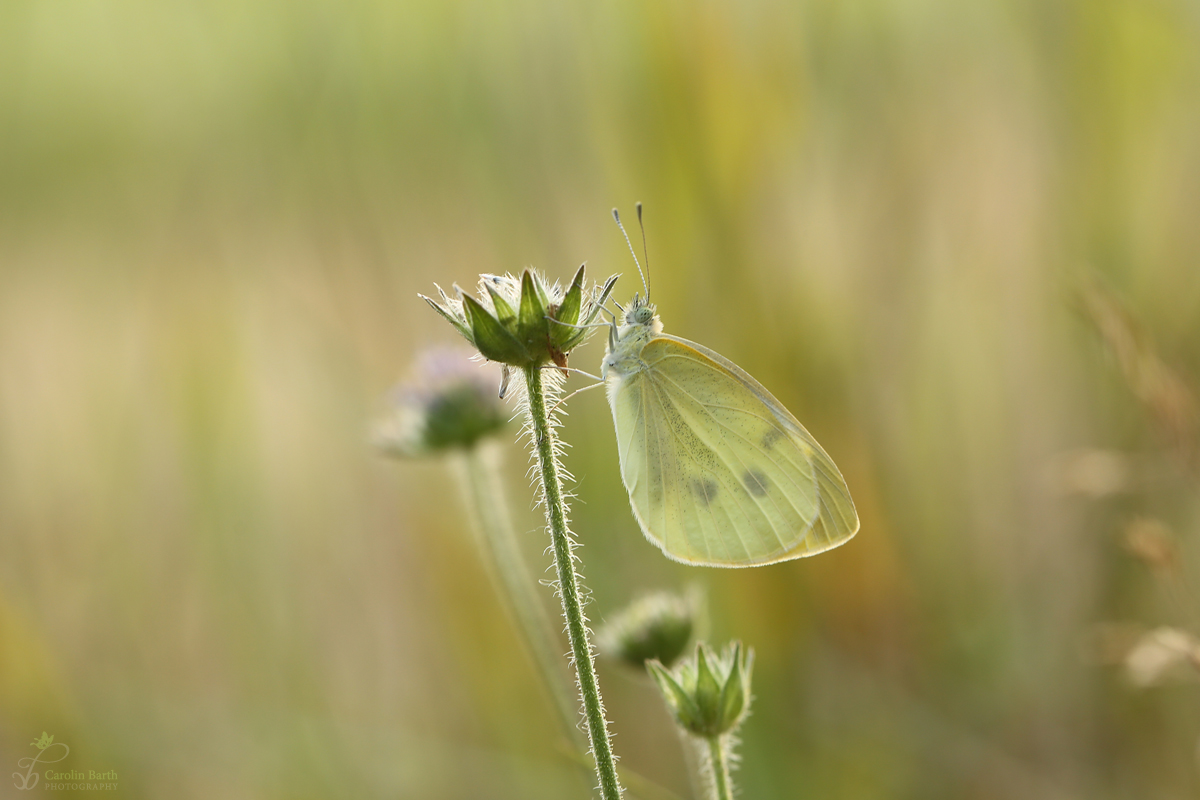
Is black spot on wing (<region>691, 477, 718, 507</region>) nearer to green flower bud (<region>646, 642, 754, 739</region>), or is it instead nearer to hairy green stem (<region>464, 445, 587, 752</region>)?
hairy green stem (<region>464, 445, 587, 752</region>)

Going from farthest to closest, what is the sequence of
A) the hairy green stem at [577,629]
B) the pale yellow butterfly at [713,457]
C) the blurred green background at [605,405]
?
the blurred green background at [605,405]
the pale yellow butterfly at [713,457]
the hairy green stem at [577,629]

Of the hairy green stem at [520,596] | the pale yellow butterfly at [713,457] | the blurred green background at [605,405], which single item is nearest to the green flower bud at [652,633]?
the hairy green stem at [520,596]

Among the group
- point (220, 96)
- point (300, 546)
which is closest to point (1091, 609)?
point (300, 546)

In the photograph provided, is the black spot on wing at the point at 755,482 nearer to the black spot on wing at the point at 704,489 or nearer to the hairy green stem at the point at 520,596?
the black spot on wing at the point at 704,489

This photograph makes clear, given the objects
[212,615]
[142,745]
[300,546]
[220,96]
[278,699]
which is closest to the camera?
[142,745]

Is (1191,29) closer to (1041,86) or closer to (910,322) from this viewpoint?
(1041,86)

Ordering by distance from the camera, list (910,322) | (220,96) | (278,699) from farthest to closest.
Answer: (220,96), (910,322), (278,699)

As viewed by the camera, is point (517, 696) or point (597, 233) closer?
point (517, 696)

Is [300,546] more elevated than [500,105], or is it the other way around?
[500,105]
